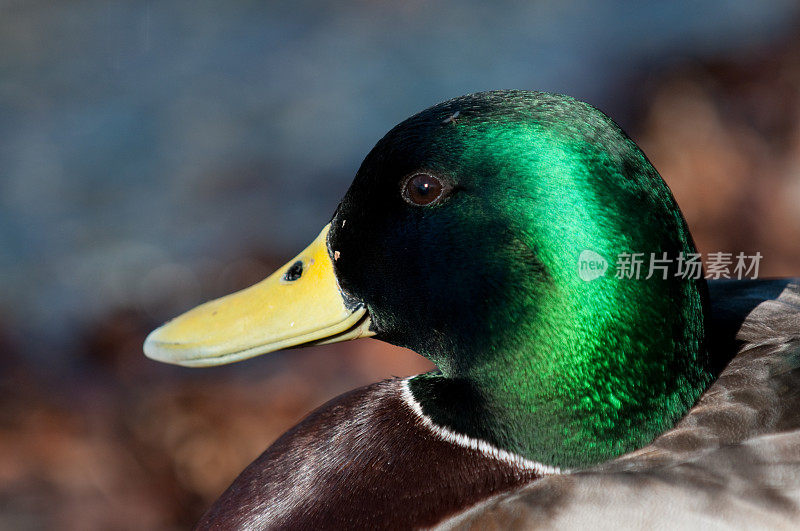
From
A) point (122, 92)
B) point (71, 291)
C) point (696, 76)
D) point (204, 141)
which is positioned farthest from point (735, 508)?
point (122, 92)

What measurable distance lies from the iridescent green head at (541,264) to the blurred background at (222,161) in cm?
187

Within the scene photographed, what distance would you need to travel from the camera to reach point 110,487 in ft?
10.6

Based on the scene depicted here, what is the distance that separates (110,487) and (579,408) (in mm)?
2159

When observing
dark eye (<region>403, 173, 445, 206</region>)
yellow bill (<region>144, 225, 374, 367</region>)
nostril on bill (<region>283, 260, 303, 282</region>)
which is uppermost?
dark eye (<region>403, 173, 445, 206</region>)

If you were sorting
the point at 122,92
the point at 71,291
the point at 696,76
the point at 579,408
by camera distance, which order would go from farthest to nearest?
the point at 122,92
the point at 696,76
the point at 71,291
the point at 579,408

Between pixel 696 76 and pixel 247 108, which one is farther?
pixel 247 108

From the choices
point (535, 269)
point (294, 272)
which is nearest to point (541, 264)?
point (535, 269)

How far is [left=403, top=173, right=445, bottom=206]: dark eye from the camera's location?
162 cm

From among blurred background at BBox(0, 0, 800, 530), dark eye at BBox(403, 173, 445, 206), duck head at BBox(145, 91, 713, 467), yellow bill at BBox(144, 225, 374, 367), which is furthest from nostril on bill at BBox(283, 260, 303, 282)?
blurred background at BBox(0, 0, 800, 530)

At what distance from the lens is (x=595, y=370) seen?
5.24ft

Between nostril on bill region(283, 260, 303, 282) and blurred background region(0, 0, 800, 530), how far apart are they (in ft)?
5.38

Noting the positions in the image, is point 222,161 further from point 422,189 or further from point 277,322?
point 422,189

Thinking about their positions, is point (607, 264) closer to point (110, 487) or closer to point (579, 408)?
point (579, 408)

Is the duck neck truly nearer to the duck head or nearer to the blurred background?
the duck head
